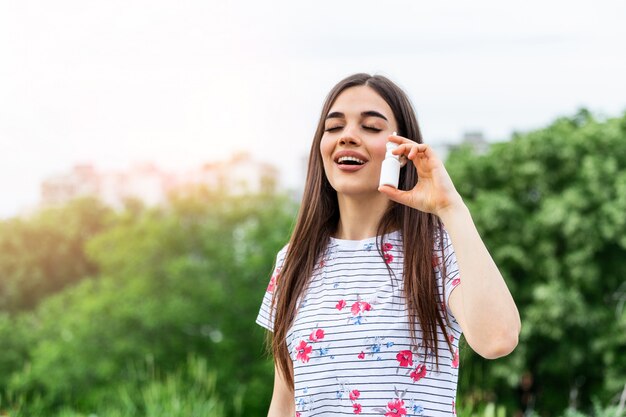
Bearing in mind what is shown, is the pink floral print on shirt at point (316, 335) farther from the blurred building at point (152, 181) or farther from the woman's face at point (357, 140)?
the blurred building at point (152, 181)

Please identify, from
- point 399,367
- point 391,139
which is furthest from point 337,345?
point 391,139

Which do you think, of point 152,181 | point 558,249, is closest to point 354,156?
point 558,249

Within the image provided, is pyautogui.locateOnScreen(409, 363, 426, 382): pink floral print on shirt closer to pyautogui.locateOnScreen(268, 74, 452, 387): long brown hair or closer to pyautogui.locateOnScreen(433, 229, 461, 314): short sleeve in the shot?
pyautogui.locateOnScreen(268, 74, 452, 387): long brown hair

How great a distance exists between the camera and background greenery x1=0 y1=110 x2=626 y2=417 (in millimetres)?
15844

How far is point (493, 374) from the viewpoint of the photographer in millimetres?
16062

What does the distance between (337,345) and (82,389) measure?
16366mm

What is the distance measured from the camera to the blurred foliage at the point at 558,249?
1566 cm

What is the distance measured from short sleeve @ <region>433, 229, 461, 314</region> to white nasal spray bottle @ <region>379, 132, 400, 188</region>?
0.21 m

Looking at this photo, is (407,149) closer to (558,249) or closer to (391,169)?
A: (391,169)

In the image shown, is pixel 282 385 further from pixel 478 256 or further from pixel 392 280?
pixel 478 256

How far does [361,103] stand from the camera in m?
2.24

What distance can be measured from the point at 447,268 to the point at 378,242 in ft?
0.71

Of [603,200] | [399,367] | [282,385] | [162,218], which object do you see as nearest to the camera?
[399,367]

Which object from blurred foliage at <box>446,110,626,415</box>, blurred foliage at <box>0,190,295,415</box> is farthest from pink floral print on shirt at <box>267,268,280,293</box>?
blurred foliage at <box>0,190,295,415</box>
